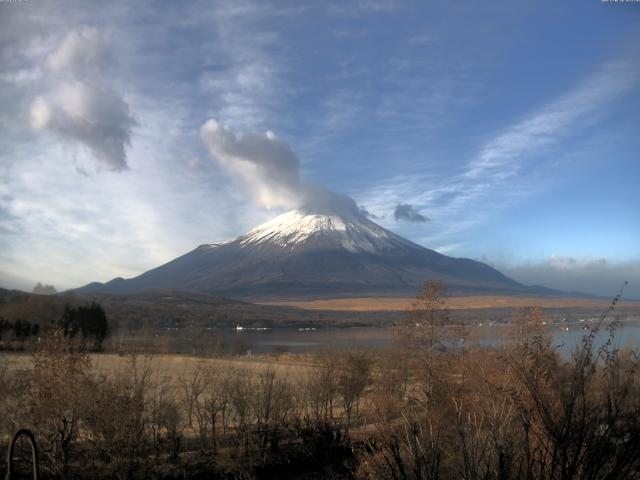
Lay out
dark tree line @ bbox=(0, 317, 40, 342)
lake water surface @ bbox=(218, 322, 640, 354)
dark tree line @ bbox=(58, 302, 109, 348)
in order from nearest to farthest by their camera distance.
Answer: lake water surface @ bbox=(218, 322, 640, 354)
dark tree line @ bbox=(0, 317, 40, 342)
dark tree line @ bbox=(58, 302, 109, 348)

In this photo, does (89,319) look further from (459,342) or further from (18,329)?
(459,342)

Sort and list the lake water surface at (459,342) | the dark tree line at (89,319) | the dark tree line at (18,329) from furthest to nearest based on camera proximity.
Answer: the dark tree line at (89,319) < the dark tree line at (18,329) < the lake water surface at (459,342)

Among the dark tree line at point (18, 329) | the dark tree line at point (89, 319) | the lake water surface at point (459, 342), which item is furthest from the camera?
the dark tree line at point (89, 319)

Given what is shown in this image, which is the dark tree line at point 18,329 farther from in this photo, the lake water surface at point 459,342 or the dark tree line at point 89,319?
the lake water surface at point 459,342

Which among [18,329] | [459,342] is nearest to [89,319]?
[18,329]

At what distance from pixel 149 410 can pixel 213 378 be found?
2854mm

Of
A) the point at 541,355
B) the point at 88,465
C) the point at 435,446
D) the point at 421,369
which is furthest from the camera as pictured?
the point at 421,369

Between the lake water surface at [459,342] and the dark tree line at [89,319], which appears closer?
the lake water surface at [459,342]

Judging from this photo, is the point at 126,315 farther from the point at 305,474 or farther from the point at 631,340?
the point at 631,340

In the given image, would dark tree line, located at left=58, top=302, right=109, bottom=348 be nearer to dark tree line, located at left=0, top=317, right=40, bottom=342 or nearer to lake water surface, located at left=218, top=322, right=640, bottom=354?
dark tree line, located at left=0, top=317, right=40, bottom=342

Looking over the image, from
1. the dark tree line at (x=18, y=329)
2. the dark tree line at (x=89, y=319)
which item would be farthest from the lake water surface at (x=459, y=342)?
the dark tree line at (x=18, y=329)

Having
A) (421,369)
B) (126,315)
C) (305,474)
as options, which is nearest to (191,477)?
(305,474)

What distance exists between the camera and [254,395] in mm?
18250

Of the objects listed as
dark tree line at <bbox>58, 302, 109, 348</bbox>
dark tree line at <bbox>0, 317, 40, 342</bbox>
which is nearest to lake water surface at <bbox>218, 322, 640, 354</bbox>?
dark tree line at <bbox>58, 302, 109, 348</bbox>
